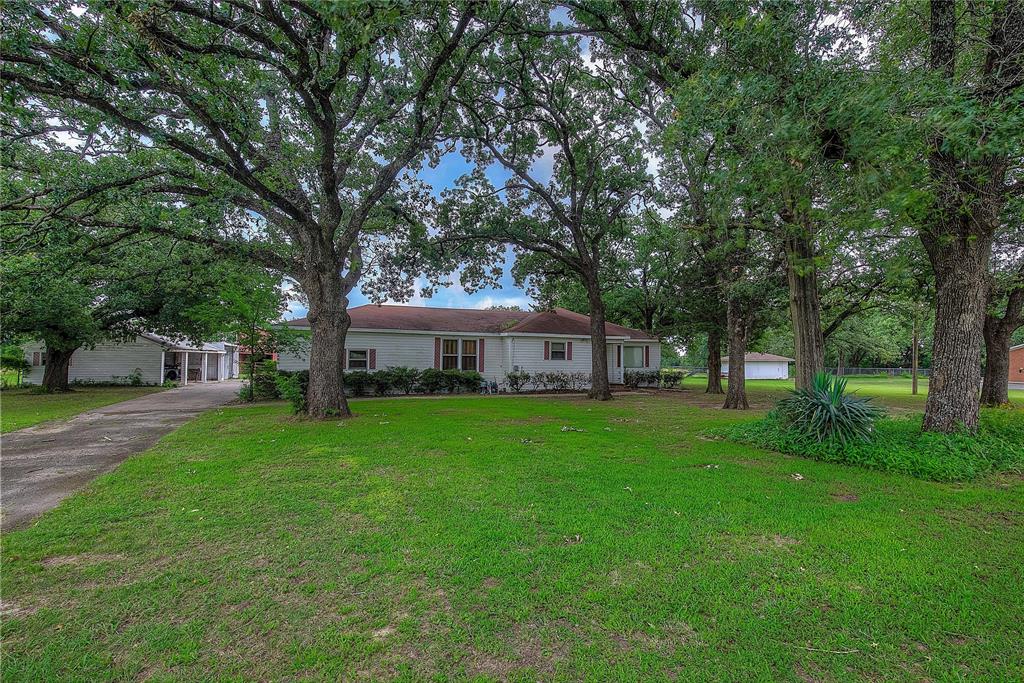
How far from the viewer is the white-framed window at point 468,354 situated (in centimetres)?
1983

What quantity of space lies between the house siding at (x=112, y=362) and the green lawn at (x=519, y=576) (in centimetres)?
2366

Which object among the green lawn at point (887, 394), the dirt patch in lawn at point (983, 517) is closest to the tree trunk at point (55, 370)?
the dirt patch in lawn at point (983, 517)

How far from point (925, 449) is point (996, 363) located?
1145cm

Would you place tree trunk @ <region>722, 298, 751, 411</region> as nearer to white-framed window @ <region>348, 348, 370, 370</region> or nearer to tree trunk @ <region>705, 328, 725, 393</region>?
tree trunk @ <region>705, 328, 725, 393</region>

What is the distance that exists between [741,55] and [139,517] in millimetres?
9183

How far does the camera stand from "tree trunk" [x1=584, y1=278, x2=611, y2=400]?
16.5 metres

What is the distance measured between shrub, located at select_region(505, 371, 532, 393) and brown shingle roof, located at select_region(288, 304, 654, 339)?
1959 mm

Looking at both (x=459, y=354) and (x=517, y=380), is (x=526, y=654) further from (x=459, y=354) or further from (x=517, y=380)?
(x=459, y=354)

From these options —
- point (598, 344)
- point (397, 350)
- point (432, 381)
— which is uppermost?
point (598, 344)

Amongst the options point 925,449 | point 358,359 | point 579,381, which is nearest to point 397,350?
point 358,359

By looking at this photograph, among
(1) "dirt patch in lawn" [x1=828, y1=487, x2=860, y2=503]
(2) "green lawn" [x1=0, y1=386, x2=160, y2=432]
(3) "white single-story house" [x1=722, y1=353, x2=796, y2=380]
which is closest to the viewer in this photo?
(1) "dirt patch in lawn" [x1=828, y1=487, x2=860, y2=503]

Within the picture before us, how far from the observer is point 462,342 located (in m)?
19.8

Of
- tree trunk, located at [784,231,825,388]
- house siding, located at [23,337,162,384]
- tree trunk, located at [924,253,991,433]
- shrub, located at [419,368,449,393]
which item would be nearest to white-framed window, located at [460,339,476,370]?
shrub, located at [419,368,449,393]

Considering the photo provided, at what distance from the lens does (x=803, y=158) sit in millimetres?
5555
